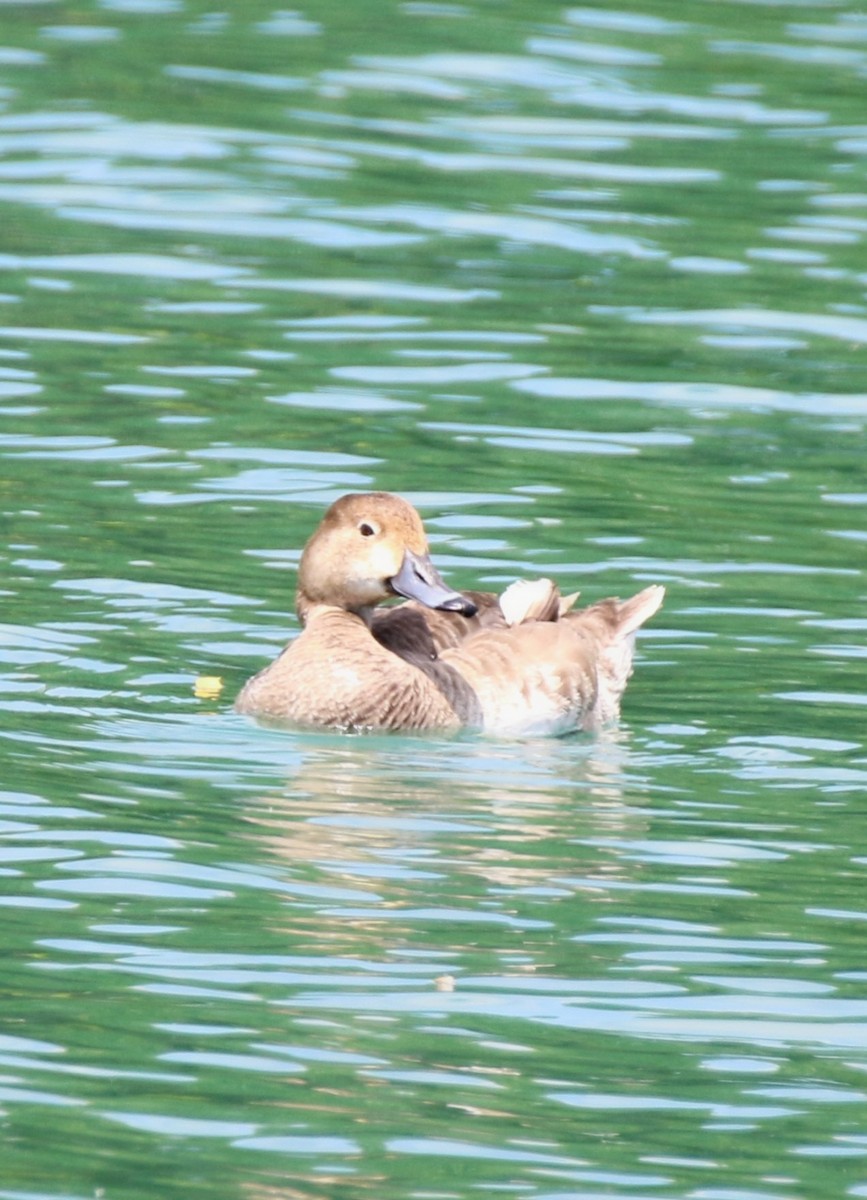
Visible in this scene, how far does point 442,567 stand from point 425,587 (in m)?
1.90

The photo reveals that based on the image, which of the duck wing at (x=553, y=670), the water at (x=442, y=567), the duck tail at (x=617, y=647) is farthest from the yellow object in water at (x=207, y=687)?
the duck tail at (x=617, y=647)

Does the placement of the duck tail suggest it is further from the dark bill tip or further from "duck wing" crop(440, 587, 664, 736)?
the dark bill tip

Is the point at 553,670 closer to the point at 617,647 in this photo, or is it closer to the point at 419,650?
the point at 617,647

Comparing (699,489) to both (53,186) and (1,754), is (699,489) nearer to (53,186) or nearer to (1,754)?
(1,754)

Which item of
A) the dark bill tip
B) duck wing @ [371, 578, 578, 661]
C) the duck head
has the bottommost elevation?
duck wing @ [371, 578, 578, 661]

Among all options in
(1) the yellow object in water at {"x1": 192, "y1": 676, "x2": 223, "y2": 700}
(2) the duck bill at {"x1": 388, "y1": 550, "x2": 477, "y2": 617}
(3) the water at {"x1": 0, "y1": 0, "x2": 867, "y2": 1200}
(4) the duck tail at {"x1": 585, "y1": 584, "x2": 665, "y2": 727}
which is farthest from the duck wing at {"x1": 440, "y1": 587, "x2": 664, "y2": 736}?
(1) the yellow object in water at {"x1": 192, "y1": 676, "x2": 223, "y2": 700}

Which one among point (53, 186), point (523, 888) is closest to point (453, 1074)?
point (523, 888)

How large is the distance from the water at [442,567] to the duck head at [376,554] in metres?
0.59

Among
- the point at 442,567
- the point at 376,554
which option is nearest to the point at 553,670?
the point at 376,554

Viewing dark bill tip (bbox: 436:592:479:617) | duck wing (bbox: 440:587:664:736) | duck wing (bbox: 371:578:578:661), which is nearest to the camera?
dark bill tip (bbox: 436:592:479:617)

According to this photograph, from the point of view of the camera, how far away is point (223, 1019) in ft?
23.4

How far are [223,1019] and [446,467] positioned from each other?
23.0 feet

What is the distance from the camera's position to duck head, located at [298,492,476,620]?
10852 millimetres

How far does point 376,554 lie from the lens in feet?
36.0
